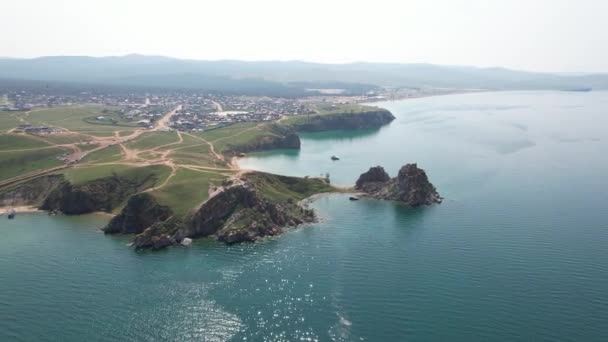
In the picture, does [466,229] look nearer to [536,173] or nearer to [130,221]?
[536,173]

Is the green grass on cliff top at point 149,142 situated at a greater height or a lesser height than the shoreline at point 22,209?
greater

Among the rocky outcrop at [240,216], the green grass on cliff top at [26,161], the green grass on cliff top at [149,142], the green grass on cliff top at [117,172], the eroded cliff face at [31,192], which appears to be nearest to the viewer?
the rocky outcrop at [240,216]

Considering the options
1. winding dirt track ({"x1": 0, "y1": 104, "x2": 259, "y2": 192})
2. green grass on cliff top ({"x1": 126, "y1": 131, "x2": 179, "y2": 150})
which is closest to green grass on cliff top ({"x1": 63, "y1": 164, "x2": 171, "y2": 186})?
winding dirt track ({"x1": 0, "y1": 104, "x2": 259, "y2": 192})

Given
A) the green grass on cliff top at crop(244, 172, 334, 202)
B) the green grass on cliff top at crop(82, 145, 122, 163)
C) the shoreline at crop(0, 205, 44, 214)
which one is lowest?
the shoreline at crop(0, 205, 44, 214)

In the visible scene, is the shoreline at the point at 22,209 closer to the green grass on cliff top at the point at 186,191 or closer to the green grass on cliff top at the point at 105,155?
the green grass on cliff top at the point at 105,155

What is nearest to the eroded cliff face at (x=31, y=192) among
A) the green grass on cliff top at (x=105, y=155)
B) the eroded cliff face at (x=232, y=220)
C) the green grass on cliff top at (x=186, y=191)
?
the green grass on cliff top at (x=105, y=155)

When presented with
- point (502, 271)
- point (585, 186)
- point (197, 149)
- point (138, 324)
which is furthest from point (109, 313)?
point (585, 186)

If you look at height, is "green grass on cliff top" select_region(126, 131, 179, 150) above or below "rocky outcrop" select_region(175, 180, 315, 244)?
above

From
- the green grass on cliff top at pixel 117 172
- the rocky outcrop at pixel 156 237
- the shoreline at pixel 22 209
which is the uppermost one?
the green grass on cliff top at pixel 117 172

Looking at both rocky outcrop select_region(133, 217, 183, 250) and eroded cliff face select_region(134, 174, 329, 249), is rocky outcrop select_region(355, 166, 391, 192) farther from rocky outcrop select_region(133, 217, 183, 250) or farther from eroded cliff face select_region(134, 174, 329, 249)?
rocky outcrop select_region(133, 217, 183, 250)
